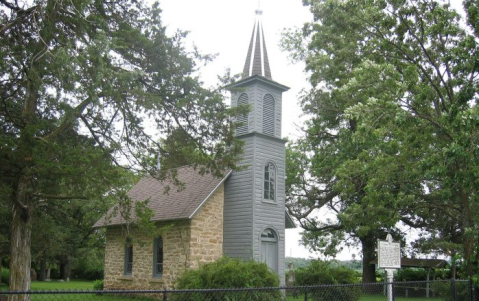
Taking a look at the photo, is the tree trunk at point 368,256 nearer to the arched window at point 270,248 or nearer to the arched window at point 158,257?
the arched window at point 270,248

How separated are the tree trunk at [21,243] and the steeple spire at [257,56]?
11.3 metres

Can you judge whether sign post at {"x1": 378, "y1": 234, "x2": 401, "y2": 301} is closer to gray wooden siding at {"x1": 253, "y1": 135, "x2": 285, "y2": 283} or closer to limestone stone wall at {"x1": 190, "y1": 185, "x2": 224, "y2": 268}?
gray wooden siding at {"x1": 253, "y1": 135, "x2": 285, "y2": 283}

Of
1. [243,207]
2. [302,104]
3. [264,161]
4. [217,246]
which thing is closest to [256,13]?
[302,104]

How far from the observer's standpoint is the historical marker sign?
11.4m

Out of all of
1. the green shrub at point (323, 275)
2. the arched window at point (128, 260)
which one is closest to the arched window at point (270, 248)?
the green shrub at point (323, 275)

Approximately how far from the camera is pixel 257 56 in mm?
23250

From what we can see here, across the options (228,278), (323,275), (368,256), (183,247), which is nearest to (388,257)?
(228,278)

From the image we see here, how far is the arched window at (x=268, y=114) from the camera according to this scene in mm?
22172

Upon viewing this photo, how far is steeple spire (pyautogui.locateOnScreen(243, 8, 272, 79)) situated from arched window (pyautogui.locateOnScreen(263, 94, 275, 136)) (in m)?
1.18

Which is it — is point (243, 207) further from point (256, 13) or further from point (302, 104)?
point (256, 13)

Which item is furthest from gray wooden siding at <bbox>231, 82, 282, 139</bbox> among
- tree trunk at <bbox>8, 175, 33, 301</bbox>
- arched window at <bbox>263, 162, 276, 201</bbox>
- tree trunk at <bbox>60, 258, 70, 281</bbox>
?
tree trunk at <bbox>60, 258, 70, 281</bbox>

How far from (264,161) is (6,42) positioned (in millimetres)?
11585

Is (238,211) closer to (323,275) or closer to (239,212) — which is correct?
(239,212)

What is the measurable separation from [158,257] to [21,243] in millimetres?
8064
